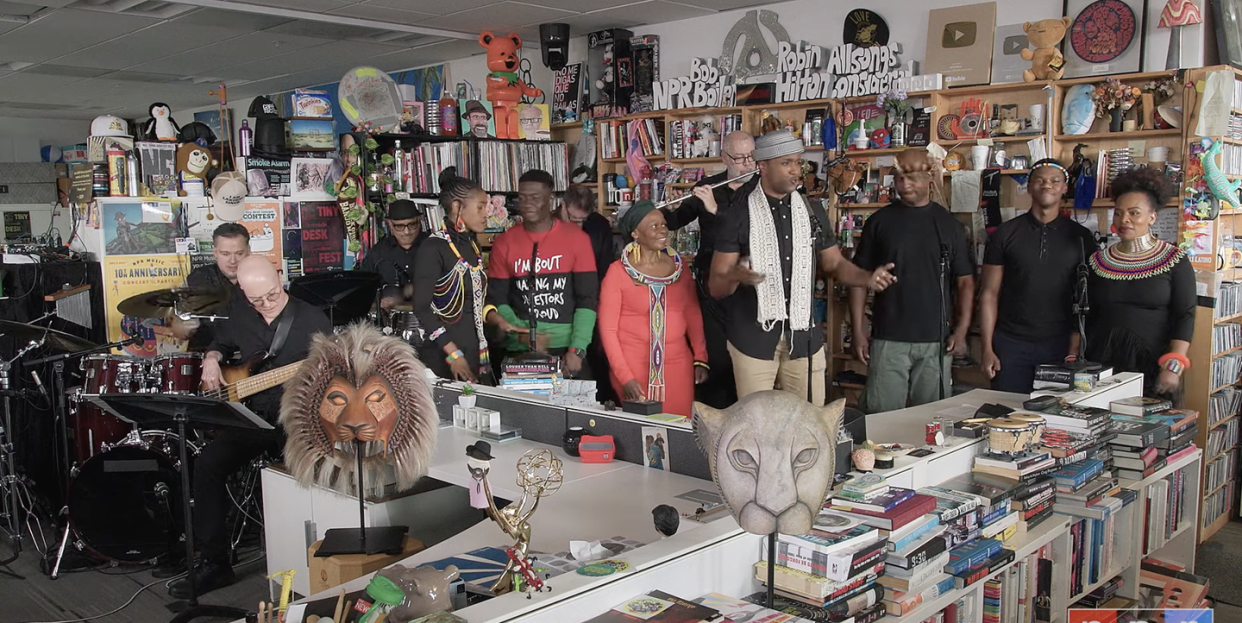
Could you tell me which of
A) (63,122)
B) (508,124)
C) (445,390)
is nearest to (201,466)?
(445,390)

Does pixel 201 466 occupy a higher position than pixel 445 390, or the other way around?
pixel 445 390

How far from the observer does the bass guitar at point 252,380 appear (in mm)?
4141

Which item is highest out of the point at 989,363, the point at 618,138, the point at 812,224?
the point at 618,138

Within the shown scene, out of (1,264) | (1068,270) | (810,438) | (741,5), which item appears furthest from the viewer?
(741,5)

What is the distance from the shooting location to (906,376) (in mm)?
4781

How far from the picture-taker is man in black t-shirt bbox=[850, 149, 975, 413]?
4707 mm

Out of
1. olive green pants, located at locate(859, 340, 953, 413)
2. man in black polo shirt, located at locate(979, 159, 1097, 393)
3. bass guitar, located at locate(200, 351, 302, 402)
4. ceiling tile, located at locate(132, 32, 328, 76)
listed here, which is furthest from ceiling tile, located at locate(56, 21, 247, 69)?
man in black polo shirt, located at locate(979, 159, 1097, 393)

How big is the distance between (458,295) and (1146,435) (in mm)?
2894

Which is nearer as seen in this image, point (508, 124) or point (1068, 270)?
point (1068, 270)

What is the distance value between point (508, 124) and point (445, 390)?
3.60 m

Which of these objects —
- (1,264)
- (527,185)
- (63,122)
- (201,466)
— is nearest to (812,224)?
(527,185)

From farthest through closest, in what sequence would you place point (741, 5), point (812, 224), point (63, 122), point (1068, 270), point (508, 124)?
point (63, 122)
point (508, 124)
point (741, 5)
point (1068, 270)
point (812, 224)

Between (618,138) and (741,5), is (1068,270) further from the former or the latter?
(618,138)

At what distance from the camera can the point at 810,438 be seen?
1.82m
